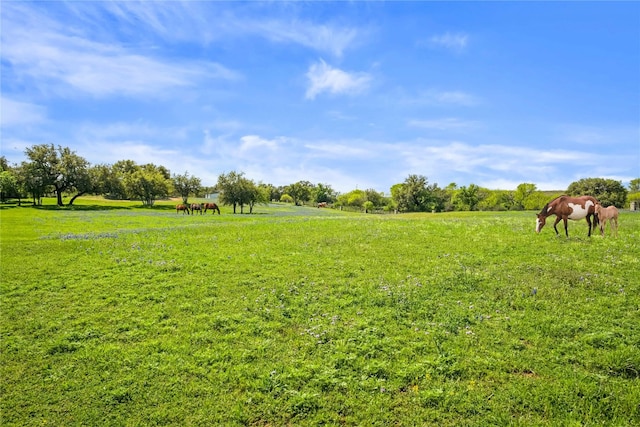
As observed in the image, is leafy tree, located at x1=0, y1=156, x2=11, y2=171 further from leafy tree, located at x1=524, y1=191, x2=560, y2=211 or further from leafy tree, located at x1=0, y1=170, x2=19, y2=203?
leafy tree, located at x1=524, y1=191, x2=560, y2=211

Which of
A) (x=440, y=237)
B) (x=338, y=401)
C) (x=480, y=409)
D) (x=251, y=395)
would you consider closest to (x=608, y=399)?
(x=480, y=409)

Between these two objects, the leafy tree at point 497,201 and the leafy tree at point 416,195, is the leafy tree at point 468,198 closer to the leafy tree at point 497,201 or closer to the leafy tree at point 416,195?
the leafy tree at point 497,201

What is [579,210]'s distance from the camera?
51.1 feet

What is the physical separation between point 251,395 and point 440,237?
18.2 metres

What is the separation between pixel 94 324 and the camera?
36.6 feet

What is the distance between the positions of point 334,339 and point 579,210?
1433 cm

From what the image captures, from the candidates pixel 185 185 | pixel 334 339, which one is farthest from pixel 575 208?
pixel 185 185

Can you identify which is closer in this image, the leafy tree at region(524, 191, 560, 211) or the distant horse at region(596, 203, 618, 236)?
the distant horse at region(596, 203, 618, 236)

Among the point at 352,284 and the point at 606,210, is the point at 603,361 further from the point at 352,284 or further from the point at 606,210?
the point at 606,210

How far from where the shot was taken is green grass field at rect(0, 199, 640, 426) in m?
6.87

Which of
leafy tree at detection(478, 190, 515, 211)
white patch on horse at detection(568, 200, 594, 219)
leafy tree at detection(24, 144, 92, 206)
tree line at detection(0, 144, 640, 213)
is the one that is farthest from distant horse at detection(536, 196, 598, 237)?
leafy tree at detection(24, 144, 92, 206)

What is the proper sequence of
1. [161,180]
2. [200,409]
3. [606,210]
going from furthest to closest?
[161,180], [606,210], [200,409]

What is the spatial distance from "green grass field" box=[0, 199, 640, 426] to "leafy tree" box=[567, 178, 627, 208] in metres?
48.0

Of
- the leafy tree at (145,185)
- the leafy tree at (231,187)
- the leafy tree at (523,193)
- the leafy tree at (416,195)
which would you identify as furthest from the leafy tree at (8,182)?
the leafy tree at (523,193)
